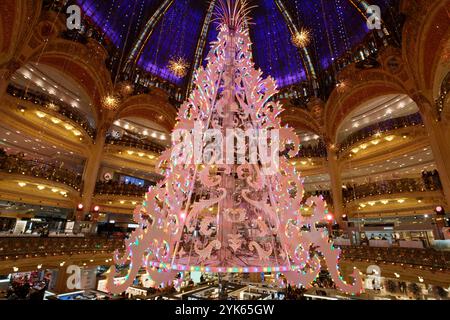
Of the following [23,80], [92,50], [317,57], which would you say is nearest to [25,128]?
[23,80]

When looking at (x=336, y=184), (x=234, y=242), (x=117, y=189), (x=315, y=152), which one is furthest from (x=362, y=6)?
(x=117, y=189)

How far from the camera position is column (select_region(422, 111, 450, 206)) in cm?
1186

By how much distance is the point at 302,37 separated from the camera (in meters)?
17.7

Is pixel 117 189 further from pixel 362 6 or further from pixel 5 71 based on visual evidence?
pixel 362 6

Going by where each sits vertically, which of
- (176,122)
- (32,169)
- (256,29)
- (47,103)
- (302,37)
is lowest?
(32,169)

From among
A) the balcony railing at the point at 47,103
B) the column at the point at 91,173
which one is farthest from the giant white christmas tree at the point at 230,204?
the column at the point at 91,173

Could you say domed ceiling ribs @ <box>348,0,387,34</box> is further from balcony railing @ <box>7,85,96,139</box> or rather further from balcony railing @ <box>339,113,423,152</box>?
balcony railing @ <box>7,85,96,139</box>

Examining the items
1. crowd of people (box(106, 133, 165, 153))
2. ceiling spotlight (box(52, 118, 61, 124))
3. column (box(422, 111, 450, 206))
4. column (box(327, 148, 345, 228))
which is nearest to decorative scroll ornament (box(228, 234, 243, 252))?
column (box(422, 111, 450, 206))

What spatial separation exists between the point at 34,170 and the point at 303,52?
21789 millimetres

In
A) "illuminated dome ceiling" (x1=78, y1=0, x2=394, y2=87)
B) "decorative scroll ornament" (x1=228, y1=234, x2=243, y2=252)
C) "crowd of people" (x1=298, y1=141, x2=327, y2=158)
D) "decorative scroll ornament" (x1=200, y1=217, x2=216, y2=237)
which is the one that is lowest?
"decorative scroll ornament" (x1=228, y1=234, x2=243, y2=252)

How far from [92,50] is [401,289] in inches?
1004

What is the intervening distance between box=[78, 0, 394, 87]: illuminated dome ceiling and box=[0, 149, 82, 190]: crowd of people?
33.4ft

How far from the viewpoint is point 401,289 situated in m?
13.6

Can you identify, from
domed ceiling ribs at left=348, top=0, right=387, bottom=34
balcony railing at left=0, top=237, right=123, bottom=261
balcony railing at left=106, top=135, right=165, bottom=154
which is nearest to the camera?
balcony railing at left=0, top=237, right=123, bottom=261
